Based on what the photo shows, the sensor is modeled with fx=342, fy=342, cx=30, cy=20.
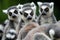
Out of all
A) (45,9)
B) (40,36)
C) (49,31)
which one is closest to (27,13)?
(45,9)

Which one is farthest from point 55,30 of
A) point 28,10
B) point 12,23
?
point 12,23

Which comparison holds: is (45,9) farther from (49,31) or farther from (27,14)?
(49,31)

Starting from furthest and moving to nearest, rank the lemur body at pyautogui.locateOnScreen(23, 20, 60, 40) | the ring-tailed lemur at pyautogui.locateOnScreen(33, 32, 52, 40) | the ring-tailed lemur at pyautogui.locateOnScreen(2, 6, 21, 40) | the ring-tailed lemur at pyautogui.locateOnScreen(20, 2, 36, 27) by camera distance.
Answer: the ring-tailed lemur at pyautogui.locateOnScreen(2, 6, 21, 40)
the ring-tailed lemur at pyautogui.locateOnScreen(20, 2, 36, 27)
the ring-tailed lemur at pyautogui.locateOnScreen(33, 32, 52, 40)
the lemur body at pyautogui.locateOnScreen(23, 20, 60, 40)

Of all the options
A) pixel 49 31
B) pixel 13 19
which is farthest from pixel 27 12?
pixel 49 31

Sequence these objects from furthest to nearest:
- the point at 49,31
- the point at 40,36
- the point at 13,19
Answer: the point at 13,19, the point at 40,36, the point at 49,31

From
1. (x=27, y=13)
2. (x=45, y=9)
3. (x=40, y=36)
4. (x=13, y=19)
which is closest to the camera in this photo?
(x=40, y=36)

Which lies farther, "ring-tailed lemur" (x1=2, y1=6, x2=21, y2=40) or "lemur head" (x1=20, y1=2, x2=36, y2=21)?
"ring-tailed lemur" (x1=2, y1=6, x2=21, y2=40)

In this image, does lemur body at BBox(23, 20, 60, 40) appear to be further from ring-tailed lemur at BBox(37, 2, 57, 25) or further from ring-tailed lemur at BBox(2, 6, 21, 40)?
ring-tailed lemur at BBox(2, 6, 21, 40)

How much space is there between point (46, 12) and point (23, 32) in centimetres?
206

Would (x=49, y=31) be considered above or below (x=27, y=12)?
below

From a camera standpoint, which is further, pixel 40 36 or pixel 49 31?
pixel 40 36

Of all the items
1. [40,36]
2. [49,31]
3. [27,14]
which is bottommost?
[40,36]

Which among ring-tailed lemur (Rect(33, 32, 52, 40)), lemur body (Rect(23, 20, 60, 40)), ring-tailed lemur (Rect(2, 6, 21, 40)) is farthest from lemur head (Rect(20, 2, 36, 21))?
ring-tailed lemur (Rect(33, 32, 52, 40))

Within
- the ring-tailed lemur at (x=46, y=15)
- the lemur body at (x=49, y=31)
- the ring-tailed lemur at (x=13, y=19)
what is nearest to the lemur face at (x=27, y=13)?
the ring-tailed lemur at (x=46, y=15)
